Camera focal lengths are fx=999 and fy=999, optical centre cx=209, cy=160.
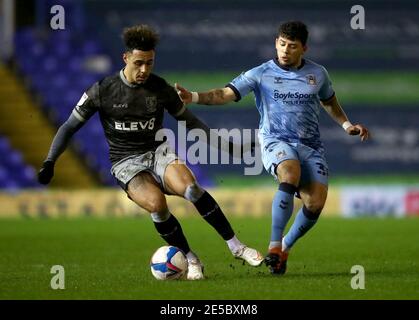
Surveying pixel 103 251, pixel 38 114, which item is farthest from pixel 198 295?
pixel 38 114

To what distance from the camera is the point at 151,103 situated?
9188 mm

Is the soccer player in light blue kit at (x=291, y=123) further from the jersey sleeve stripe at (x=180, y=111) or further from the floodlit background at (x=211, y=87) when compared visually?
the floodlit background at (x=211, y=87)

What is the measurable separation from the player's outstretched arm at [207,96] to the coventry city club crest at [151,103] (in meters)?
0.25

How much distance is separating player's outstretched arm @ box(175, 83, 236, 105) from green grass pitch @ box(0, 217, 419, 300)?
1.63m

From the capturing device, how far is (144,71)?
9.01 meters

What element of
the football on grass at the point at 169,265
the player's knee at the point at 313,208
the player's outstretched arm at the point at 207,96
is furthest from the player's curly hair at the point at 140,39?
the player's knee at the point at 313,208

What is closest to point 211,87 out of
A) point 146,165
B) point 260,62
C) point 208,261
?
point 260,62

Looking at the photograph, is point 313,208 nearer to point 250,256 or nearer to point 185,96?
point 250,256

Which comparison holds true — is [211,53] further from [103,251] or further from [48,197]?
[103,251]

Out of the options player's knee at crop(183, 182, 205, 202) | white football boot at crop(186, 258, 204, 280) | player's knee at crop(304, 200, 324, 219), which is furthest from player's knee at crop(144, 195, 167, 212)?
player's knee at crop(304, 200, 324, 219)

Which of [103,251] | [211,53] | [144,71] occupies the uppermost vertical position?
[211,53]

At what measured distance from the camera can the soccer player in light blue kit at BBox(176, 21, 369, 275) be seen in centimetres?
922

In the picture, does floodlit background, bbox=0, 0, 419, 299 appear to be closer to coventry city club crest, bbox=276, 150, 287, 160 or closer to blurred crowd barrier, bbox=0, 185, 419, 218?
blurred crowd barrier, bbox=0, 185, 419, 218

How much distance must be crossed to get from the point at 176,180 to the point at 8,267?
2.44 meters
